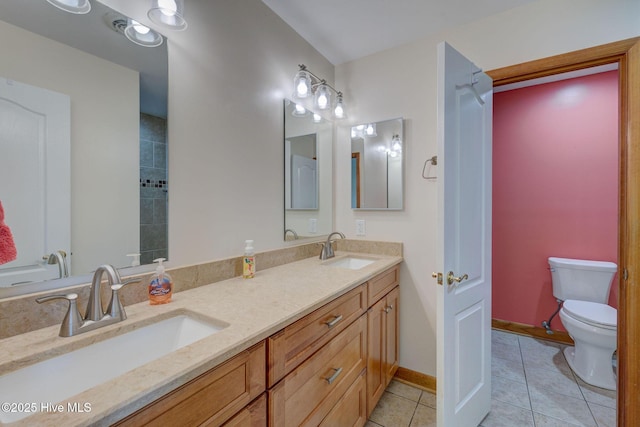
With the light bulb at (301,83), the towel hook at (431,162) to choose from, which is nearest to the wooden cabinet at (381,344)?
the towel hook at (431,162)

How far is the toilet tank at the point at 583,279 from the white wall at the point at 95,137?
3.14m

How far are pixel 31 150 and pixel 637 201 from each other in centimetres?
A: 247

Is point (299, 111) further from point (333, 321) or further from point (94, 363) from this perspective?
point (94, 363)

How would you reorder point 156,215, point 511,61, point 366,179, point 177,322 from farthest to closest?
point 366,179 → point 511,61 → point 156,215 → point 177,322

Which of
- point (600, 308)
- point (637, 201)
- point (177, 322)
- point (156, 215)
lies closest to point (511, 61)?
point (637, 201)

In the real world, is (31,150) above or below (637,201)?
above

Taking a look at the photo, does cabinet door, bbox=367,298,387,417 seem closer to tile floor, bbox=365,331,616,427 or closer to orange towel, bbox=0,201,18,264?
tile floor, bbox=365,331,616,427

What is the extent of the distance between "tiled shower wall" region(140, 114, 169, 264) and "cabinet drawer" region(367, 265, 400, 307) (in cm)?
106

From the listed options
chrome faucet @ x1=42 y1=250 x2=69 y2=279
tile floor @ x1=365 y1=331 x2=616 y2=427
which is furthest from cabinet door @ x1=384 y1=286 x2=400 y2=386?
chrome faucet @ x1=42 y1=250 x2=69 y2=279

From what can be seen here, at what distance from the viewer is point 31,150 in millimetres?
799

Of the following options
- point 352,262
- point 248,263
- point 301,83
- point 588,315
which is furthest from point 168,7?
point 588,315

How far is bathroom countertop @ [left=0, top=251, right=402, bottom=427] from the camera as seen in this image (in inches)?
20.0

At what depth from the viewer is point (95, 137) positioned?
934mm

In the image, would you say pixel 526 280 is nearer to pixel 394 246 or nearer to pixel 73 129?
pixel 394 246
